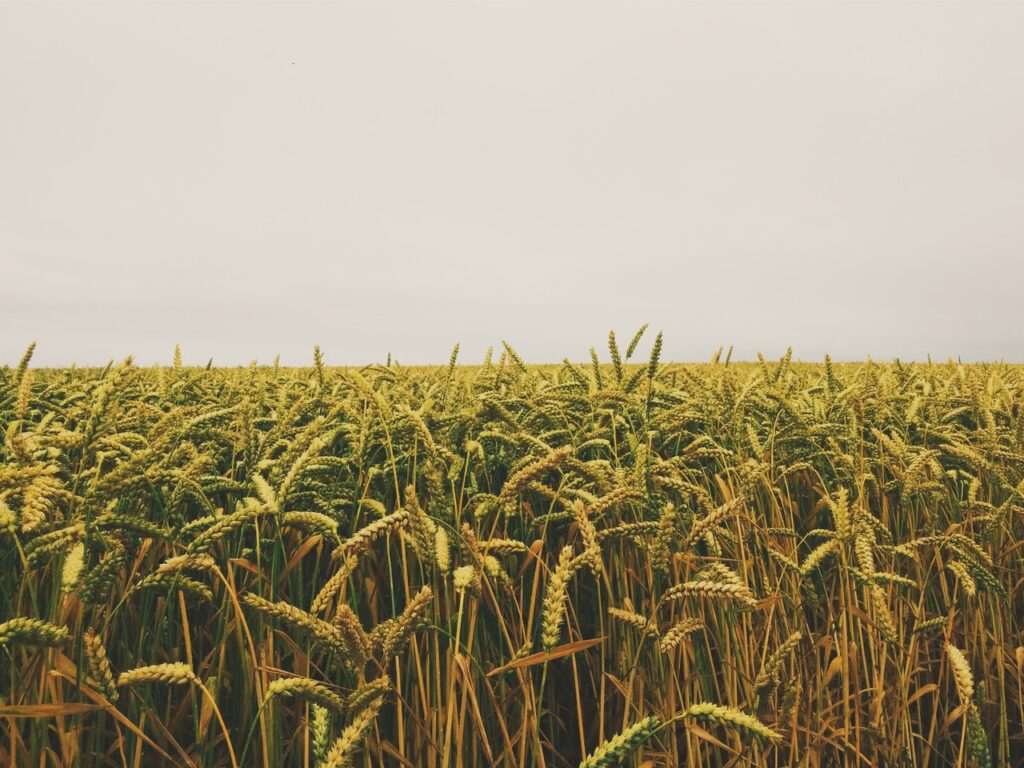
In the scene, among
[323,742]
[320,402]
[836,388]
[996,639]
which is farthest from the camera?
[836,388]

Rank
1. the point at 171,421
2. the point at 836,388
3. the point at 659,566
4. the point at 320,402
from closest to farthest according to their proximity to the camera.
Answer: the point at 659,566 → the point at 171,421 → the point at 320,402 → the point at 836,388

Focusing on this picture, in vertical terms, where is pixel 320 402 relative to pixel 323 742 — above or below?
above

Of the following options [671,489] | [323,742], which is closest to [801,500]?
[671,489]

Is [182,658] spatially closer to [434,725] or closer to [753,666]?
[434,725]

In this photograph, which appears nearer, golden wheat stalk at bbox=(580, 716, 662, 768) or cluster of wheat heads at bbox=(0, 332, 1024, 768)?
golden wheat stalk at bbox=(580, 716, 662, 768)

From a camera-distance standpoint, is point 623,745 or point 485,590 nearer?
point 623,745

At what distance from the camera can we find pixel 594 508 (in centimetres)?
155

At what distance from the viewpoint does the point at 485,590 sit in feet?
5.53

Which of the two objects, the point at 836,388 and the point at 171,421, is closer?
the point at 171,421

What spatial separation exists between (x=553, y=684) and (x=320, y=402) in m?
1.45

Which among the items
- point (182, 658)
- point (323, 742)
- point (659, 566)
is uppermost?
point (659, 566)

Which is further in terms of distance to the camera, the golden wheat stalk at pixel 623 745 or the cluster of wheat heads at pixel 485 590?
the cluster of wheat heads at pixel 485 590

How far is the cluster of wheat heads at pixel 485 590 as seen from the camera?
4.18 ft

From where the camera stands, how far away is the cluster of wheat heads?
1275 millimetres
